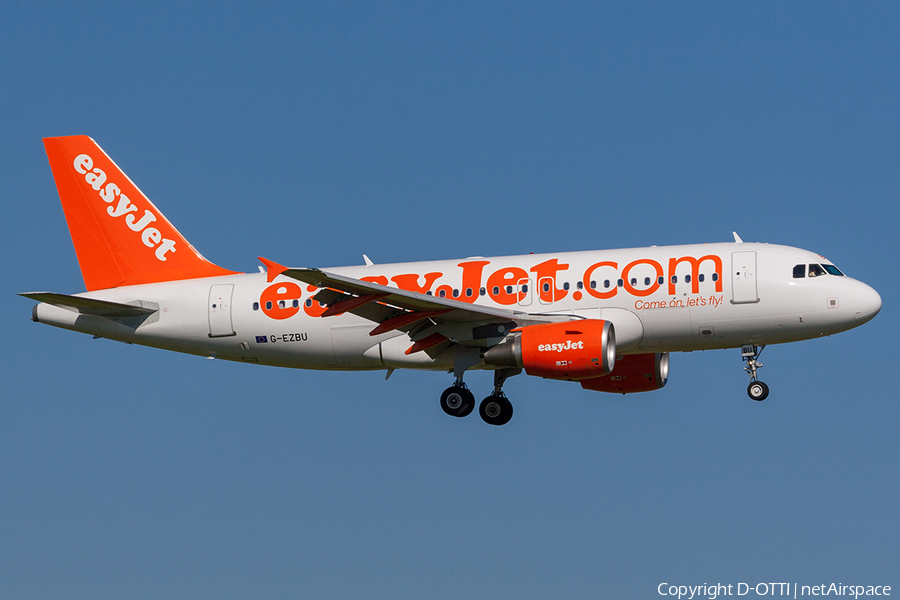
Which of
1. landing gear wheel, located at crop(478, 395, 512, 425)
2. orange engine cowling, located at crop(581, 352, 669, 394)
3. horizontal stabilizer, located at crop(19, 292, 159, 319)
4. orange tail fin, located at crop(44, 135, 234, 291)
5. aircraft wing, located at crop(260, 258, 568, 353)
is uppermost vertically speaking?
orange tail fin, located at crop(44, 135, 234, 291)

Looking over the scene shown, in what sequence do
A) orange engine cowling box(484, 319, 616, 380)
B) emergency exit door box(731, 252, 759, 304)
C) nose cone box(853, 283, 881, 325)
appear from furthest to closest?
emergency exit door box(731, 252, 759, 304), nose cone box(853, 283, 881, 325), orange engine cowling box(484, 319, 616, 380)

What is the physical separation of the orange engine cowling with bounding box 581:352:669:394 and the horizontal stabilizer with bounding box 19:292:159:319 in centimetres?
1539

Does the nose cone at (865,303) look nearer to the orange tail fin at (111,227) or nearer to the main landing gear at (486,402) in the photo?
the main landing gear at (486,402)

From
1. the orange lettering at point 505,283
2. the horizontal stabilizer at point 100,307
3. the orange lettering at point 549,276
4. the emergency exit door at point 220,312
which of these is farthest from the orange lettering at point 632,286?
the horizontal stabilizer at point 100,307

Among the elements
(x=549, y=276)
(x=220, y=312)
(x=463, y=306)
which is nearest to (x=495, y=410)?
(x=463, y=306)

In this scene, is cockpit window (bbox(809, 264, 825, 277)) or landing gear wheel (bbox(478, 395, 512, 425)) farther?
landing gear wheel (bbox(478, 395, 512, 425))

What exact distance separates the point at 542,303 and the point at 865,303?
940cm

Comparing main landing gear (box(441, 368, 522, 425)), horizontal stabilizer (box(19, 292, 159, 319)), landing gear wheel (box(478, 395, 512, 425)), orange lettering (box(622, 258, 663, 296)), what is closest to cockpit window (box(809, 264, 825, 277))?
orange lettering (box(622, 258, 663, 296))

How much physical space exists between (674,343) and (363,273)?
1036cm

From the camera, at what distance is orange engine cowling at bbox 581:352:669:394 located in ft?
127

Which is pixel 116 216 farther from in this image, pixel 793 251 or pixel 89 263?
pixel 793 251

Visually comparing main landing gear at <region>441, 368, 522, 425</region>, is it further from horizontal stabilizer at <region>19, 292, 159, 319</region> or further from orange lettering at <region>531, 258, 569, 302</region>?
horizontal stabilizer at <region>19, 292, 159, 319</region>

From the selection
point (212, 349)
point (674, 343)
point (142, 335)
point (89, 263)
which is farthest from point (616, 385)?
point (89, 263)

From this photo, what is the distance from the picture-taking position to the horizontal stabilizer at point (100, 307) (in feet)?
121
